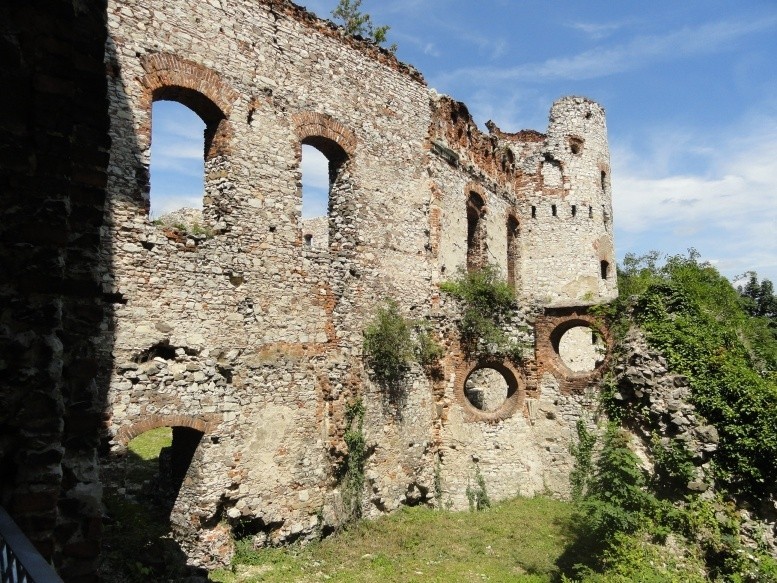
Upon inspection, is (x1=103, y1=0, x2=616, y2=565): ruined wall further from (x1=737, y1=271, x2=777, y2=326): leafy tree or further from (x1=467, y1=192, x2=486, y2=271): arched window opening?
(x1=737, y1=271, x2=777, y2=326): leafy tree

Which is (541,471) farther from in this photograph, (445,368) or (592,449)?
(445,368)

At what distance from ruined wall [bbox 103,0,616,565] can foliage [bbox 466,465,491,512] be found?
198mm

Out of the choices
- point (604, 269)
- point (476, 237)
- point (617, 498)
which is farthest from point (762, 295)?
point (617, 498)

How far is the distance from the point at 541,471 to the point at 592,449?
1993 mm

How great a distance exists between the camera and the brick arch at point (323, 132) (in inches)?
→ 413

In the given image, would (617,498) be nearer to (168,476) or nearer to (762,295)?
(168,476)

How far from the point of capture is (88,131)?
3938 millimetres

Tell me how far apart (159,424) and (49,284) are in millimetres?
5362

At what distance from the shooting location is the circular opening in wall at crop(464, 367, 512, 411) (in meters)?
16.3

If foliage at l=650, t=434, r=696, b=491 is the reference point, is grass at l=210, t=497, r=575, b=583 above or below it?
below

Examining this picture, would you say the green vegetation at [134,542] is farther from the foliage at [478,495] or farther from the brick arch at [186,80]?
the foliage at [478,495]

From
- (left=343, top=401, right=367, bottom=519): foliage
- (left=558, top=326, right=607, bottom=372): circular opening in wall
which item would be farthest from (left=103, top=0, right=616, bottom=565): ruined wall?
(left=558, top=326, right=607, bottom=372): circular opening in wall

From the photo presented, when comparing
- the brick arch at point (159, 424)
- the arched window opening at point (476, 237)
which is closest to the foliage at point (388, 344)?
the brick arch at point (159, 424)

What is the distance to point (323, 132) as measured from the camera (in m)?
10.9
